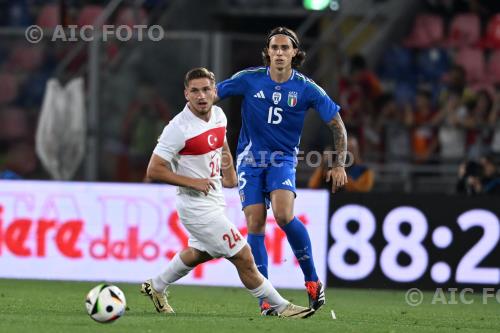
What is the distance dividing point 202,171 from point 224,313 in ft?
5.11

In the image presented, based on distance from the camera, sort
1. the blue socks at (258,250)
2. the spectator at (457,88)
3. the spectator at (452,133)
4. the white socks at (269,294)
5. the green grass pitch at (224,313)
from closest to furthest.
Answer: the green grass pitch at (224,313), the white socks at (269,294), the blue socks at (258,250), the spectator at (452,133), the spectator at (457,88)

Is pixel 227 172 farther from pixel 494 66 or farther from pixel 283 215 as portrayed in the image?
pixel 494 66

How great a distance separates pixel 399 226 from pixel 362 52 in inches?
245

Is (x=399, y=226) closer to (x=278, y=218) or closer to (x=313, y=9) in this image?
(x=278, y=218)

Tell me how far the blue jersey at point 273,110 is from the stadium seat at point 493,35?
31.0 ft

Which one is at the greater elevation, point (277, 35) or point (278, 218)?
point (277, 35)

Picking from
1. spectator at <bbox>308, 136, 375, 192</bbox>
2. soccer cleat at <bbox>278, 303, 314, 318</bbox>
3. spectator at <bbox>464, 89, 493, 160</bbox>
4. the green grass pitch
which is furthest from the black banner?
soccer cleat at <bbox>278, 303, 314, 318</bbox>

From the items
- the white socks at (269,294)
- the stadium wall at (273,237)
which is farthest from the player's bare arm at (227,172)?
the stadium wall at (273,237)

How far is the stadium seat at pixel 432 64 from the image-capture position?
62.5 feet

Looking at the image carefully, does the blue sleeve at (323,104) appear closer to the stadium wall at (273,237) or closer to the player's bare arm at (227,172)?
the player's bare arm at (227,172)

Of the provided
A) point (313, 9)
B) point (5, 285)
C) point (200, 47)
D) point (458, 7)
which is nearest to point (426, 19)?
point (458, 7)

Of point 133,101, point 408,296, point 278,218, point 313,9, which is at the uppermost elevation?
point 313,9

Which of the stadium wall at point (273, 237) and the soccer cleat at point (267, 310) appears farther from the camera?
the stadium wall at point (273, 237)

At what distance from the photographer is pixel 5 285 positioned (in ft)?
43.4
